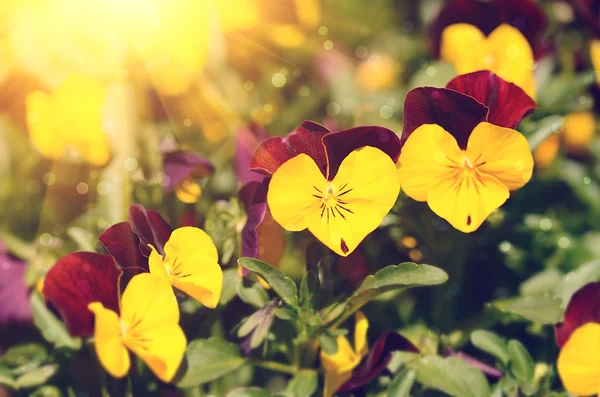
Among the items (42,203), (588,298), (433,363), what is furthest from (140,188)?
(588,298)

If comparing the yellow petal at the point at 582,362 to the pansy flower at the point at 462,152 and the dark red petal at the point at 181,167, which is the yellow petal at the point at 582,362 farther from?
the dark red petal at the point at 181,167

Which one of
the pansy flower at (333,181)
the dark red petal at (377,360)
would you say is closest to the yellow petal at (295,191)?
the pansy flower at (333,181)

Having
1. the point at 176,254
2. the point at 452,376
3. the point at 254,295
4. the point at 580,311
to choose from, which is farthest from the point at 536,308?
the point at 176,254

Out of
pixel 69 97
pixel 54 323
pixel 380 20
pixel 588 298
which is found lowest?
pixel 54 323

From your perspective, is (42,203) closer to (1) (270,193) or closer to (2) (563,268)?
(1) (270,193)

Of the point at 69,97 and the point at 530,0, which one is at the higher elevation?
the point at 530,0

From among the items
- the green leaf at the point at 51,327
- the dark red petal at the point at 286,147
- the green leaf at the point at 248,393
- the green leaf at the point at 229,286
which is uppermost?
the dark red petal at the point at 286,147
